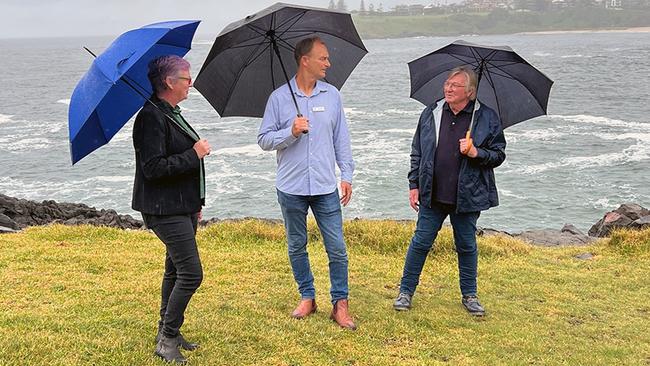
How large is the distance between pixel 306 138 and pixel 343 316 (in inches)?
67.9

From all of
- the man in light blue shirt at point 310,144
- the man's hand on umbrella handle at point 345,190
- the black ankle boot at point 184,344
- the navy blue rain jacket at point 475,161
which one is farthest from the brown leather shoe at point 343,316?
the black ankle boot at point 184,344

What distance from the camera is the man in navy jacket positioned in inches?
239

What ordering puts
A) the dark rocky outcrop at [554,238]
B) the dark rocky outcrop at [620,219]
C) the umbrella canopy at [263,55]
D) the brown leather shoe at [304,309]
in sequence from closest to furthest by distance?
1. the umbrella canopy at [263,55]
2. the brown leather shoe at [304,309]
3. the dark rocky outcrop at [554,238]
4. the dark rocky outcrop at [620,219]

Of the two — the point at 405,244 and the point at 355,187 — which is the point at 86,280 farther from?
the point at 355,187

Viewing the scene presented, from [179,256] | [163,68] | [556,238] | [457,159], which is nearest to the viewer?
[163,68]

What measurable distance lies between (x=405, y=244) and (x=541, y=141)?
28412 millimetres

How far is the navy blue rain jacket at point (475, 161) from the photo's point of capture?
610 centimetres

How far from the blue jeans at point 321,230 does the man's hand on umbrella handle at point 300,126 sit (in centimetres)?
66

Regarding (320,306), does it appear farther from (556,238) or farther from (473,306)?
(556,238)

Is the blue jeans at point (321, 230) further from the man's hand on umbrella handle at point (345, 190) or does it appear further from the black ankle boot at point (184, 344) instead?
the black ankle boot at point (184, 344)

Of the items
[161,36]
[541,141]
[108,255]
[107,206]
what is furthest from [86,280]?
[541,141]

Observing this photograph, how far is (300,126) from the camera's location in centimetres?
527

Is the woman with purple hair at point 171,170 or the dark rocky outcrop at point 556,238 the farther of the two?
the dark rocky outcrop at point 556,238

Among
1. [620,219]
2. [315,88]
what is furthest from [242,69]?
[620,219]
